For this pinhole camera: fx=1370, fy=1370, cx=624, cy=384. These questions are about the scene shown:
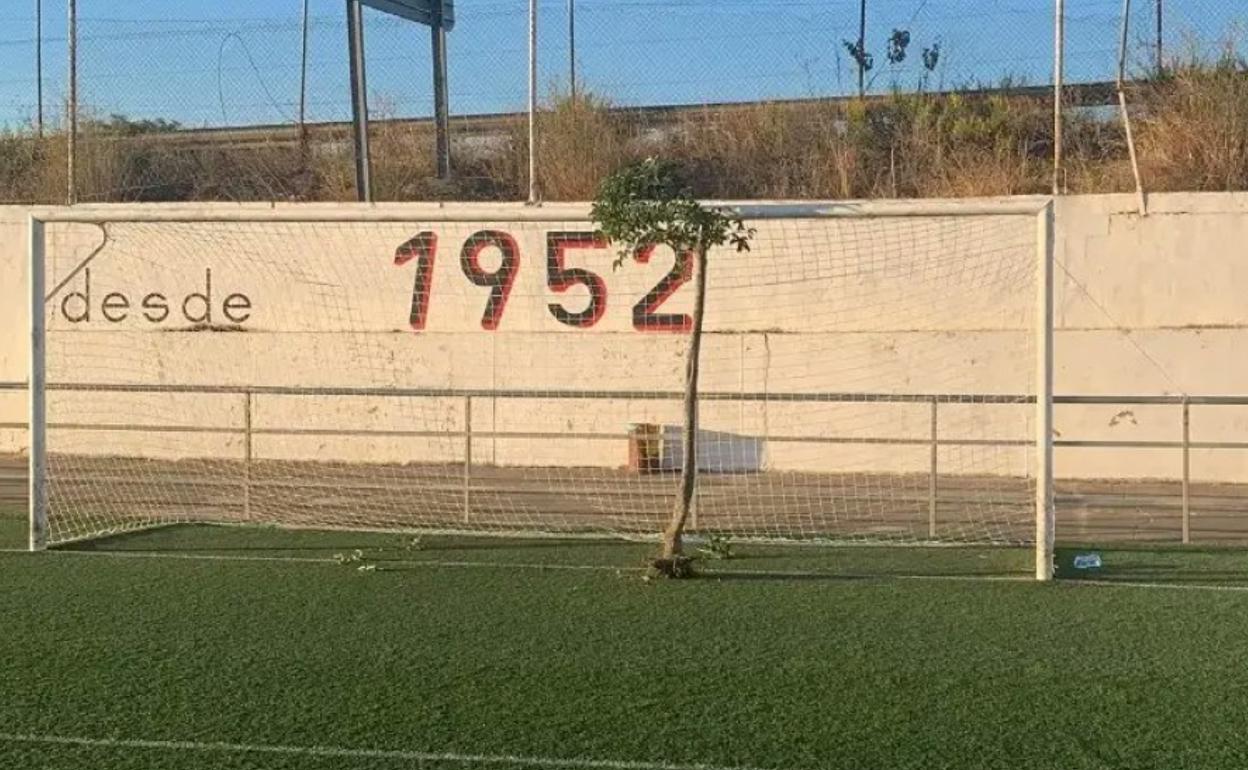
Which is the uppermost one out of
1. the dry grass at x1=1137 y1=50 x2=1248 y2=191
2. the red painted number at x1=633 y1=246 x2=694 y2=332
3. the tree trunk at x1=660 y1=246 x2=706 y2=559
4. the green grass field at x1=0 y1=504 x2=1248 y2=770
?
the dry grass at x1=1137 y1=50 x2=1248 y2=191

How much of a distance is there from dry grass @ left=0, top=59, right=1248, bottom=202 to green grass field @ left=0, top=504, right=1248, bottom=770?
7392 millimetres

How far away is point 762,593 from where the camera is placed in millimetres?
7852

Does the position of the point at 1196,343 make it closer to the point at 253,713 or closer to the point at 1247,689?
the point at 1247,689

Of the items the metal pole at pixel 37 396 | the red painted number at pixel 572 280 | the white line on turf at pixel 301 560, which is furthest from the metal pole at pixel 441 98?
the white line on turf at pixel 301 560

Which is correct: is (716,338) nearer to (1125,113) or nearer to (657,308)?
(657,308)

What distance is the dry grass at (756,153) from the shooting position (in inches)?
597

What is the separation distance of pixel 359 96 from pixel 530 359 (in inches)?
146

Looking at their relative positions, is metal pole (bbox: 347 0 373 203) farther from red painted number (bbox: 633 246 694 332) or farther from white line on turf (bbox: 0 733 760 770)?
white line on turf (bbox: 0 733 760 770)

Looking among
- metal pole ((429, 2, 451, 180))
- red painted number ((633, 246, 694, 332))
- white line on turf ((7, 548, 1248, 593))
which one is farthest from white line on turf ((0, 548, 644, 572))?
metal pole ((429, 2, 451, 180))

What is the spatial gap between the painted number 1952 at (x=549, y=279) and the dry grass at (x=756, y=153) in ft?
5.39

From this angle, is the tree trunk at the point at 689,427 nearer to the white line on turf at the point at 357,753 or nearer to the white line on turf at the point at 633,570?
the white line on turf at the point at 633,570

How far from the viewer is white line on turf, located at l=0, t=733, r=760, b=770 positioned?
189 inches

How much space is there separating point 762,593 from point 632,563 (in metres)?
1.28

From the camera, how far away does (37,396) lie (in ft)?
30.9
